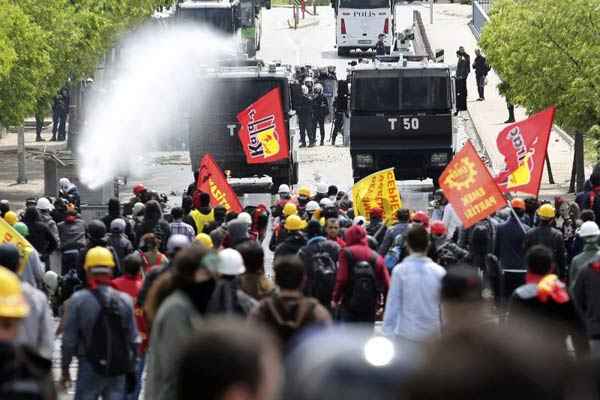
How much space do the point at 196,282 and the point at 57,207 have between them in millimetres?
11699

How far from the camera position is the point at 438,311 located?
11.2 metres

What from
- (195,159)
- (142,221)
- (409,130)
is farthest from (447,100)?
(142,221)

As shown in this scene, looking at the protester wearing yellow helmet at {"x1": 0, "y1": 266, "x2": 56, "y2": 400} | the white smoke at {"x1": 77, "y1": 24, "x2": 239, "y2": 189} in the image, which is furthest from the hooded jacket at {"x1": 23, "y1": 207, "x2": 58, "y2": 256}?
the white smoke at {"x1": 77, "y1": 24, "x2": 239, "y2": 189}

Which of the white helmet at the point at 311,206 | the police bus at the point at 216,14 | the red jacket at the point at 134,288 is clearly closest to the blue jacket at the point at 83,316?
the red jacket at the point at 134,288

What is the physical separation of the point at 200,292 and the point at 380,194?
39.5 feet

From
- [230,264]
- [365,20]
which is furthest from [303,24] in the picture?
[230,264]

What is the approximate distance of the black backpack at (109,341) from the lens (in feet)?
34.1

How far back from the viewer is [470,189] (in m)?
16.7

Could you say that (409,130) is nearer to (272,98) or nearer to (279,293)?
(272,98)

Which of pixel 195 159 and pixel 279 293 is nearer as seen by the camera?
pixel 279 293

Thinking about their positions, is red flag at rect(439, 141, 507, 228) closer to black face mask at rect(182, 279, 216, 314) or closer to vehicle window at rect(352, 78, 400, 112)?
black face mask at rect(182, 279, 216, 314)

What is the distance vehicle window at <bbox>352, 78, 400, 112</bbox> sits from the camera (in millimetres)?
32000

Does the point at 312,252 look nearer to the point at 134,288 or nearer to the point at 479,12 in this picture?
the point at 134,288

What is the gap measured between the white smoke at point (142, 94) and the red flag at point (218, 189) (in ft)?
57.5
